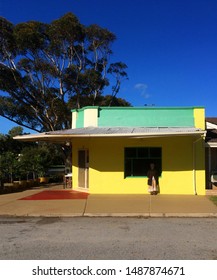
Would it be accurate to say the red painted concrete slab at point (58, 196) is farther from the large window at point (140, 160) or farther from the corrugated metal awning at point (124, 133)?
the corrugated metal awning at point (124, 133)

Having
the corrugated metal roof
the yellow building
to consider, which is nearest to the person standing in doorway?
the yellow building

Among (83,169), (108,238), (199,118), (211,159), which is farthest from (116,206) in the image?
(211,159)

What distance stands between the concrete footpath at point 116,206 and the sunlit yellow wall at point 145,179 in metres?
0.89

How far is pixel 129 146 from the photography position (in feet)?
54.3

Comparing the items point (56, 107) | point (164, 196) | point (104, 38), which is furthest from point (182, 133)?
point (104, 38)

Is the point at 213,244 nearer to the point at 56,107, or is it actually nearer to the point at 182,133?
the point at 182,133

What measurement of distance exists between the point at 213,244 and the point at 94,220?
3.93 m

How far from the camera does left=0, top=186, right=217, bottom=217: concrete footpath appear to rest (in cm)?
1179

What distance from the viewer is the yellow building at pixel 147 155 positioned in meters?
16.2

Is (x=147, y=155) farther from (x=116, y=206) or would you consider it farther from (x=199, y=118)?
(x=116, y=206)

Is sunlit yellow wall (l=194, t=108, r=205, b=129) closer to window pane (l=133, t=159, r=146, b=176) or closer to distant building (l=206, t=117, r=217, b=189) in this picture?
distant building (l=206, t=117, r=217, b=189)

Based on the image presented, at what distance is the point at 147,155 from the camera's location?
16.6 metres

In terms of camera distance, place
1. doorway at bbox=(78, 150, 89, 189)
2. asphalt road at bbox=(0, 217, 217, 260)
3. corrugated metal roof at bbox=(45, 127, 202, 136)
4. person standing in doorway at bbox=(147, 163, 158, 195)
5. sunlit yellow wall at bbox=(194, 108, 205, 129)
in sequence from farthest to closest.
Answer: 1. doorway at bbox=(78, 150, 89, 189)
2. sunlit yellow wall at bbox=(194, 108, 205, 129)
3. person standing in doorway at bbox=(147, 163, 158, 195)
4. corrugated metal roof at bbox=(45, 127, 202, 136)
5. asphalt road at bbox=(0, 217, 217, 260)

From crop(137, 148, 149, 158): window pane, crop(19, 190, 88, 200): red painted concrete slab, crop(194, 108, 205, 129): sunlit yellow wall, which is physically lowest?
crop(19, 190, 88, 200): red painted concrete slab
